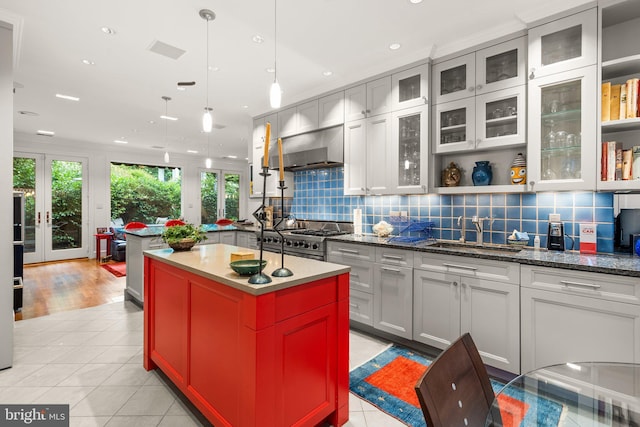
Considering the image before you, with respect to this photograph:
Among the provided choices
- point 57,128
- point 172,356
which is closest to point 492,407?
point 172,356

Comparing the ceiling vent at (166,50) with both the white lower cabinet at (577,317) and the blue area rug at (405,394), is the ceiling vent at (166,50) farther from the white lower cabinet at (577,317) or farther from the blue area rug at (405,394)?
the white lower cabinet at (577,317)

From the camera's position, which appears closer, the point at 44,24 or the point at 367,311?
the point at 44,24

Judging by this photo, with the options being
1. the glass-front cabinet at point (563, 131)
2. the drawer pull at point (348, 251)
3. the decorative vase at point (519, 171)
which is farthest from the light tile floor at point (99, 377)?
the glass-front cabinet at point (563, 131)

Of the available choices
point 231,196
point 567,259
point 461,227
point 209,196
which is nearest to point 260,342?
point 567,259

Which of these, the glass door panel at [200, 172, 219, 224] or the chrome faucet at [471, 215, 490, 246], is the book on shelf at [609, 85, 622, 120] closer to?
the chrome faucet at [471, 215, 490, 246]

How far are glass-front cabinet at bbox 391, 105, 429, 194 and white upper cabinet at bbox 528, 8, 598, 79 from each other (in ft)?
3.00

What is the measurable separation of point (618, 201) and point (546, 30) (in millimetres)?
1392

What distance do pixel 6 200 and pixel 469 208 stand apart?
395cm

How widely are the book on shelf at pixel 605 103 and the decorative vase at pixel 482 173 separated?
838mm

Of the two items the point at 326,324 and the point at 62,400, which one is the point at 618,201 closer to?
the point at 326,324

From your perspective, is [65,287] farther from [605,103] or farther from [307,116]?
[605,103]

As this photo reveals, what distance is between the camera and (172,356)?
2111mm

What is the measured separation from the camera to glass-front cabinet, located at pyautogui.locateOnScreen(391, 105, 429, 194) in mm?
3023

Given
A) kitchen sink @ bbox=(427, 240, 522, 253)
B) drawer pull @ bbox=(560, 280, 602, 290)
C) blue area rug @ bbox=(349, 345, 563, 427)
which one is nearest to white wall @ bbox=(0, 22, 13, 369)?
blue area rug @ bbox=(349, 345, 563, 427)
